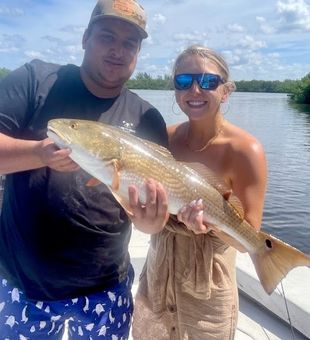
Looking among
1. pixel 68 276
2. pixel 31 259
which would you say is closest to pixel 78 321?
pixel 68 276

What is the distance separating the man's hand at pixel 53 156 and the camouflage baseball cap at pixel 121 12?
1.00 m

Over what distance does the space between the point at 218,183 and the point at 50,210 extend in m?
1.22

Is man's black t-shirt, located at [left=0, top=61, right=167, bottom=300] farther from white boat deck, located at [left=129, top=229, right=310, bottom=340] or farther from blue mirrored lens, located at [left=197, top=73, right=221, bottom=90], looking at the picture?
white boat deck, located at [left=129, top=229, right=310, bottom=340]

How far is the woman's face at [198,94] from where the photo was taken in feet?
10.8

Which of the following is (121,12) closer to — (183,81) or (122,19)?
(122,19)

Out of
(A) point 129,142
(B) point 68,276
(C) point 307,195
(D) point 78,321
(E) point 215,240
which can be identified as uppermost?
(A) point 129,142

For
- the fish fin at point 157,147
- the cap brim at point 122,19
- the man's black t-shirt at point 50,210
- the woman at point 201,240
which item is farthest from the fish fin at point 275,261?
the cap brim at point 122,19

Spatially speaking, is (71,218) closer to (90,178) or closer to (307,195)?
(90,178)

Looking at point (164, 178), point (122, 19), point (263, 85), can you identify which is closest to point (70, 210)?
point (164, 178)

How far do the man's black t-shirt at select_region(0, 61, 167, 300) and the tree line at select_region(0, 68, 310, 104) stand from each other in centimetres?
134

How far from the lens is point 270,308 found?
4430 mm

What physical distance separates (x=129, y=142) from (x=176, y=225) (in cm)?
73

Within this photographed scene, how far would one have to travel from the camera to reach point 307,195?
1469 cm

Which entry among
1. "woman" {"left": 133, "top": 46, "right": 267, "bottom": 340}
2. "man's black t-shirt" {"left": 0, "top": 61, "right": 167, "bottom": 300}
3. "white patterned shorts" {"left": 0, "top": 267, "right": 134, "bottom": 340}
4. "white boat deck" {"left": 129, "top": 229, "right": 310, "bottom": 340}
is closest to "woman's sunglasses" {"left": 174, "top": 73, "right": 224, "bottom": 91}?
"woman" {"left": 133, "top": 46, "right": 267, "bottom": 340}
